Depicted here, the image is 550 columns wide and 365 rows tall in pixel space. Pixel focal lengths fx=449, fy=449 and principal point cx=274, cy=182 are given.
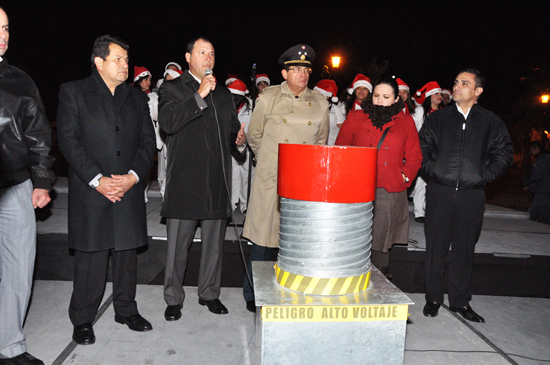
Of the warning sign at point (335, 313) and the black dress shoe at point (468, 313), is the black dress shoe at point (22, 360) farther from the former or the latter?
the black dress shoe at point (468, 313)

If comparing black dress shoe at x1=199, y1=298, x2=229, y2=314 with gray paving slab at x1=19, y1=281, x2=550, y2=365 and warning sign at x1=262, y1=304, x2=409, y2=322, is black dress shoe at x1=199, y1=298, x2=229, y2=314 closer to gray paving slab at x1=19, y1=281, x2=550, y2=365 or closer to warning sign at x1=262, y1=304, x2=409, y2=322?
gray paving slab at x1=19, y1=281, x2=550, y2=365

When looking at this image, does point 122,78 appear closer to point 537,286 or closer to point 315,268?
point 315,268

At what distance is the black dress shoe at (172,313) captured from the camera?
342cm

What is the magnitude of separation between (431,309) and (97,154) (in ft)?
9.54

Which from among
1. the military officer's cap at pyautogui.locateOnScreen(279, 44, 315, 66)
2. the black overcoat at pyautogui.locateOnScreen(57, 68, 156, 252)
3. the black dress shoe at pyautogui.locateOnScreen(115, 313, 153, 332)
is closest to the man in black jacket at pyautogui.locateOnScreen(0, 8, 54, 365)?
the black overcoat at pyautogui.locateOnScreen(57, 68, 156, 252)

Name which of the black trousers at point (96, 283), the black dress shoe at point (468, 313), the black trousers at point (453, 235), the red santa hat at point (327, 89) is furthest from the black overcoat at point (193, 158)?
the red santa hat at point (327, 89)

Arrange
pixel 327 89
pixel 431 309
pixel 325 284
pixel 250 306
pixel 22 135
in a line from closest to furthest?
pixel 325 284, pixel 22 135, pixel 250 306, pixel 431 309, pixel 327 89

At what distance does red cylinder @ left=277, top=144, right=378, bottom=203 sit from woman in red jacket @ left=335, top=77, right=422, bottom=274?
4.66ft

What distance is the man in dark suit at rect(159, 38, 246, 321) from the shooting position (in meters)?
3.38

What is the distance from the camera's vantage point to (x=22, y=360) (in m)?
2.68

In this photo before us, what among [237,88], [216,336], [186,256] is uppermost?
[237,88]

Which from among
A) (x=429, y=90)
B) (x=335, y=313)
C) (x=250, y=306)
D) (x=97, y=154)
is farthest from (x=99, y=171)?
(x=429, y=90)

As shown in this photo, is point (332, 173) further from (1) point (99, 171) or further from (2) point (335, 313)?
(1) point (99, 171)

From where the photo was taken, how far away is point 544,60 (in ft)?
49.9
